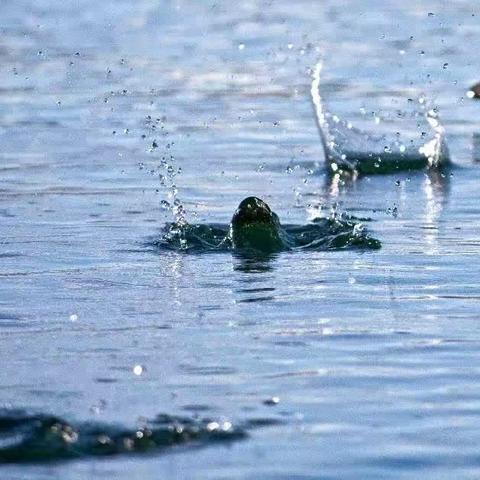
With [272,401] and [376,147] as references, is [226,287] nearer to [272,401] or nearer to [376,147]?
[272,401]

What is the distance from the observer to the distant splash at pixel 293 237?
10961 mm

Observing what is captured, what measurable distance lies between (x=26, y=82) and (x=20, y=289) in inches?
424

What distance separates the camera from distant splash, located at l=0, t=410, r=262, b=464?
21.7 feet

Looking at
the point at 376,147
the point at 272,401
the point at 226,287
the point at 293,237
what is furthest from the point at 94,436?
the point at 376,147

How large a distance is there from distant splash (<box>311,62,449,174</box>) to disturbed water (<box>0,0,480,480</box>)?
0.15 metres

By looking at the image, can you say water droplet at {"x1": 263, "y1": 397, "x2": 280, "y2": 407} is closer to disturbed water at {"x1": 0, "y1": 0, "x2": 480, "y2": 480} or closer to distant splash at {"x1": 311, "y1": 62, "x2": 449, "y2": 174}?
disturbed water at {"x1": 0, "y1": 0, "x2": 480, "y2": 480}

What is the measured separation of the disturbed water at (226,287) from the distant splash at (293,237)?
0.08 metres

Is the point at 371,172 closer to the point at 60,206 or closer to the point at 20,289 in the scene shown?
the point at 60,206

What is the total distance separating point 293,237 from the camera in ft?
37.1

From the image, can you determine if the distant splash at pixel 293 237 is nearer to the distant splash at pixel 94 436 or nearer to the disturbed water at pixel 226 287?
the disturbed water at pixel 226 287

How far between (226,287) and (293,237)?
1.68m

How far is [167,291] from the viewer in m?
9.57


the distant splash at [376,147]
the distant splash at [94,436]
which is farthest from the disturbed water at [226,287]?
the distant splash at [376,147]

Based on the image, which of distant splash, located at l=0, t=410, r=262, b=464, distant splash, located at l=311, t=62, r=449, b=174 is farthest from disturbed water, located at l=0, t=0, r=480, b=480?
distant splash, located at l=311, t=62, r=449, b=174
